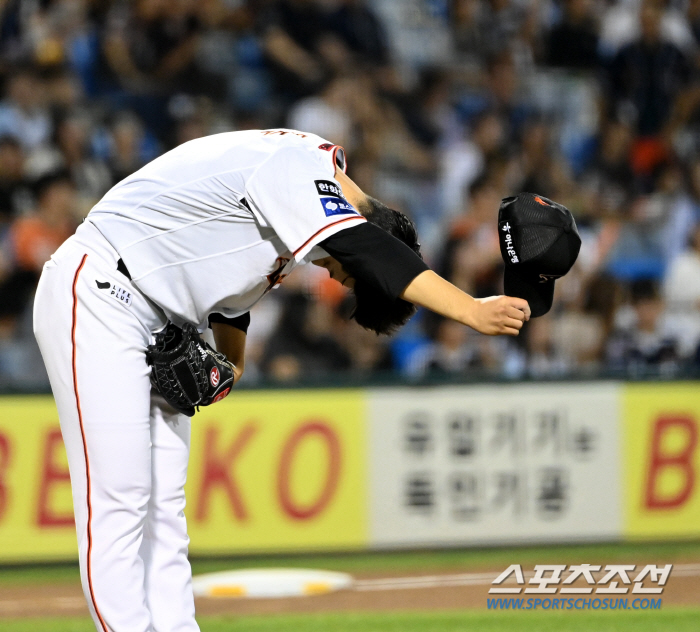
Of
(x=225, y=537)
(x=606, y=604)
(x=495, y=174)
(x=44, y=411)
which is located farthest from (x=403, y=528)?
(x=495, y=174)

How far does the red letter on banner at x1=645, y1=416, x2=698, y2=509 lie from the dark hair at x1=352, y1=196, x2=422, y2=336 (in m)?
4.13

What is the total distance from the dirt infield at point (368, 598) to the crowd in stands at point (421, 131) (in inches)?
59.5

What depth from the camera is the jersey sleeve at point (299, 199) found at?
3.03 metres

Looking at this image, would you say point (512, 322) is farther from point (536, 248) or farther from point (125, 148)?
point (125, 148)

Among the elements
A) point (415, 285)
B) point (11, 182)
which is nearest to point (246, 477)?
point (11, 182)

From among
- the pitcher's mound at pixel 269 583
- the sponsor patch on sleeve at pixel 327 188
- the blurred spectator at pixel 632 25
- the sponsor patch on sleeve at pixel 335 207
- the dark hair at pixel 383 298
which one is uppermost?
the blurred spectator at pixel 632 25

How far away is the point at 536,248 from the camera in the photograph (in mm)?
3090

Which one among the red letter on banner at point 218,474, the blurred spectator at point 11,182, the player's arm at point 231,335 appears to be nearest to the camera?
the player's arm at point 231,335

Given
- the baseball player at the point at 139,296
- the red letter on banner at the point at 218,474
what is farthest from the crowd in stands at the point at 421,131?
the baseball player at the point at 139,296

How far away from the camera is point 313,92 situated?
1025 centimetres

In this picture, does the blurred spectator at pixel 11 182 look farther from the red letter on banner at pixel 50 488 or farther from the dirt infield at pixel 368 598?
the dirt infield at pixel 368 598

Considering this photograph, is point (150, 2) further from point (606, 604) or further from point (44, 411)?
point (606, 604)

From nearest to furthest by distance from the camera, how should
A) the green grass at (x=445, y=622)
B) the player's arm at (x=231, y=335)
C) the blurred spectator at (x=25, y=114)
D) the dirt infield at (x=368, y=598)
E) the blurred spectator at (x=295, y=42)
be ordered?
the player's arm at (x=231, y=335) < the green grass at (x=445, y=622) < the dirt infield at (x=368, y=598) < the blurred spectator at (x=25, y=114) < the blurred spectator at (x=295, y=42)

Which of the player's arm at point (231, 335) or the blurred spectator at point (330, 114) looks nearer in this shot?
the player's arm at point (231, 335)
